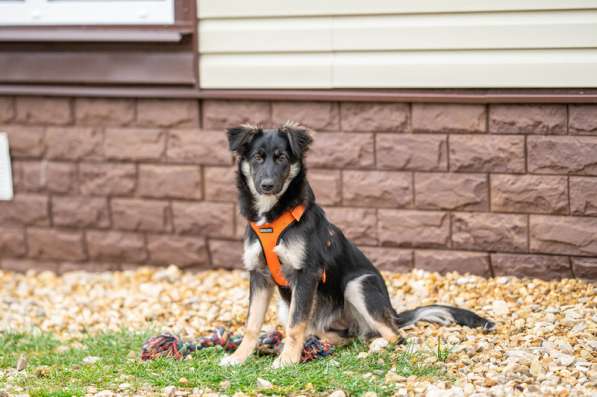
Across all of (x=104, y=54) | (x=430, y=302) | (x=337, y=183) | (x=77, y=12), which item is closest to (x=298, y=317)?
(x=430, y=302)

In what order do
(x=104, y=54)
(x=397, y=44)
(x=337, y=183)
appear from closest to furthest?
(x=397, y=44), (x=337, y=183), (x=104, y=54)

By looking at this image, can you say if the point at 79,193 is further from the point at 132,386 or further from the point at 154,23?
the point at 132,386

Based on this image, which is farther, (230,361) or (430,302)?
(430,302)

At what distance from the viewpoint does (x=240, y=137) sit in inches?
203

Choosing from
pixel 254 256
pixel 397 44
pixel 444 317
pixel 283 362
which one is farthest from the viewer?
pixel 397 44

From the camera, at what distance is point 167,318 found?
6.42 m

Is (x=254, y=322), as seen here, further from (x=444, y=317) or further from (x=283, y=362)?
(x=444, y=317)

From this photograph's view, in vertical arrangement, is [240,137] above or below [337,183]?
above

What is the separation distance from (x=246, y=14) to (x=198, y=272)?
2210 millimetres

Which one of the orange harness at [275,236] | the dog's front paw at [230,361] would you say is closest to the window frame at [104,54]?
the orange harness at [275,236]

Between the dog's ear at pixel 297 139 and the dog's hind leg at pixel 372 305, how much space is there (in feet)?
2.78

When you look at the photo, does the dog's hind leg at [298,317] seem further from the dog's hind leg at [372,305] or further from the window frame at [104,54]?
the window frame at [104,54]

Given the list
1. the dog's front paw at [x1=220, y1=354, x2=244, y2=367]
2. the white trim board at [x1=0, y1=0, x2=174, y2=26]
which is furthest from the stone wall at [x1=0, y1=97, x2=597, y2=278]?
the dog's front paw at [x1=220, y1=354, x2=244, y2=367]

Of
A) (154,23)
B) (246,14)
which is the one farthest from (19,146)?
(246,14)
